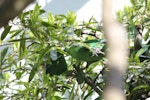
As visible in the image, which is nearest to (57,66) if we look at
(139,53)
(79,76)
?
(79,76)

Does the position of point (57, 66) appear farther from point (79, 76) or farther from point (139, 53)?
point (139, 53)

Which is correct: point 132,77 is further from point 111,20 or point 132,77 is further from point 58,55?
point 111,20

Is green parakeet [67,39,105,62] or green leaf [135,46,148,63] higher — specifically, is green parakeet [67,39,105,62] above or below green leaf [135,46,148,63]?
above

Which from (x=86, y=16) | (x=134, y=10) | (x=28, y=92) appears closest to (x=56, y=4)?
(x=86, y=16)

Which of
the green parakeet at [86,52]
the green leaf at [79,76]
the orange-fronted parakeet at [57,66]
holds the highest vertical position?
the green parakeet at [86,52]

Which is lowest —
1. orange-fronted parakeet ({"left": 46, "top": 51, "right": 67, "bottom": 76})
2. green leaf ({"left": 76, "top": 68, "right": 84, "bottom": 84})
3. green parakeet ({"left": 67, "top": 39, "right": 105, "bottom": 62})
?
green leaf ({"left": 76, "top": 68, "right": 84, "bottom": 84})

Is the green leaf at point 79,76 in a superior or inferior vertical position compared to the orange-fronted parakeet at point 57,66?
inferior

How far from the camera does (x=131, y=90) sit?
93cm

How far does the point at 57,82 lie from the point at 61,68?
0.10m

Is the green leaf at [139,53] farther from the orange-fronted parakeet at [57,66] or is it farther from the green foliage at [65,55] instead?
the orange-fronted parakeet at [57,66]

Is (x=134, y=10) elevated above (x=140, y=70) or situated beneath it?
elevated above

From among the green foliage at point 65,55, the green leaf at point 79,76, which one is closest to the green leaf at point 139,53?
the green foliage at point 65,55

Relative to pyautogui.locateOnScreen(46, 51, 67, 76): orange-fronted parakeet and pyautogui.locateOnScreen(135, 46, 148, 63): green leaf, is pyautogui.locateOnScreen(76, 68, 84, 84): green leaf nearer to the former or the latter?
pyautogui.locateOnScreen(46, 51, 67, 76): orange-fronted parakeet

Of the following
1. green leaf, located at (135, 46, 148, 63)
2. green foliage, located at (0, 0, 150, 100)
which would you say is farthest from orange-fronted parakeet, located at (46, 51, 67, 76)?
green leaf, located at (135, 46, 148, 63)
